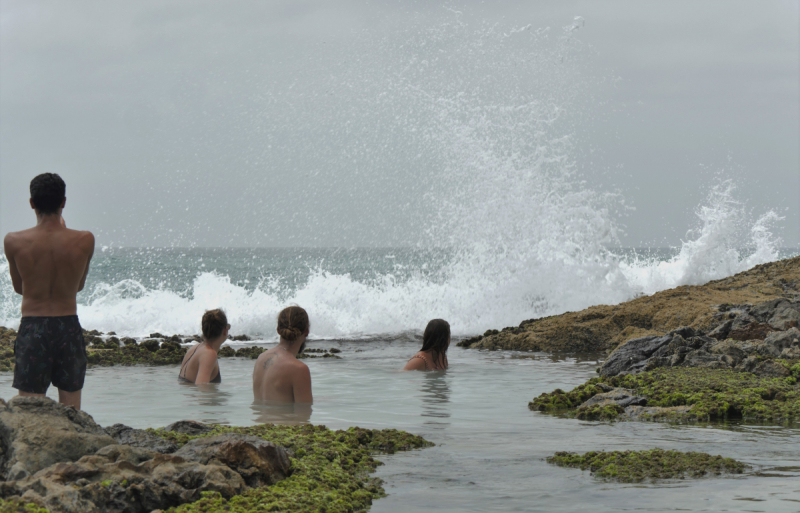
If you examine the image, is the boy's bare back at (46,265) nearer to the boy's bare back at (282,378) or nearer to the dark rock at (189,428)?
the dark rock at (189,428)

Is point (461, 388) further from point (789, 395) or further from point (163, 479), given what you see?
point (163, 479)

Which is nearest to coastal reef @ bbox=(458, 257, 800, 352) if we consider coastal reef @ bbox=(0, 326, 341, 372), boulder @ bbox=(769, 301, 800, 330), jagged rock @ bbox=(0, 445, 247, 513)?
boulder @ bbox=(769, 301, 800, 330)

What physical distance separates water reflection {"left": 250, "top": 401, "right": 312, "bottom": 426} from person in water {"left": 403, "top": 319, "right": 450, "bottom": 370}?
3.73m

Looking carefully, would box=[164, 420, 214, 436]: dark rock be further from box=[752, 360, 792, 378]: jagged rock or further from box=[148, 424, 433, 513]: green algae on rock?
box=[752, 360, 792, 378]: jagged rock

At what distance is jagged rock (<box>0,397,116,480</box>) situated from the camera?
444 cm

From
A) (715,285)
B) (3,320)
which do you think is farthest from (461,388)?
(3,320)

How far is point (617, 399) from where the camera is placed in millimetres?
8438

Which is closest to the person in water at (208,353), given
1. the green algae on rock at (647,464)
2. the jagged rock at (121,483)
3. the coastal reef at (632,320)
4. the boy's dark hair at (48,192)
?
the boy's dark hair at (48,192)

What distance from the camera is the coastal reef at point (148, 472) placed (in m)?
3.99

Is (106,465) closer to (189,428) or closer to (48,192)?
(189,428)

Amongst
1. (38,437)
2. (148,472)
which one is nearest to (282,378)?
(38,437)

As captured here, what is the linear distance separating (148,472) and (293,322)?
3.20m

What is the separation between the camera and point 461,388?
10.4 meters

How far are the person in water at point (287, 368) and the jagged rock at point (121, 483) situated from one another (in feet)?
9.71
